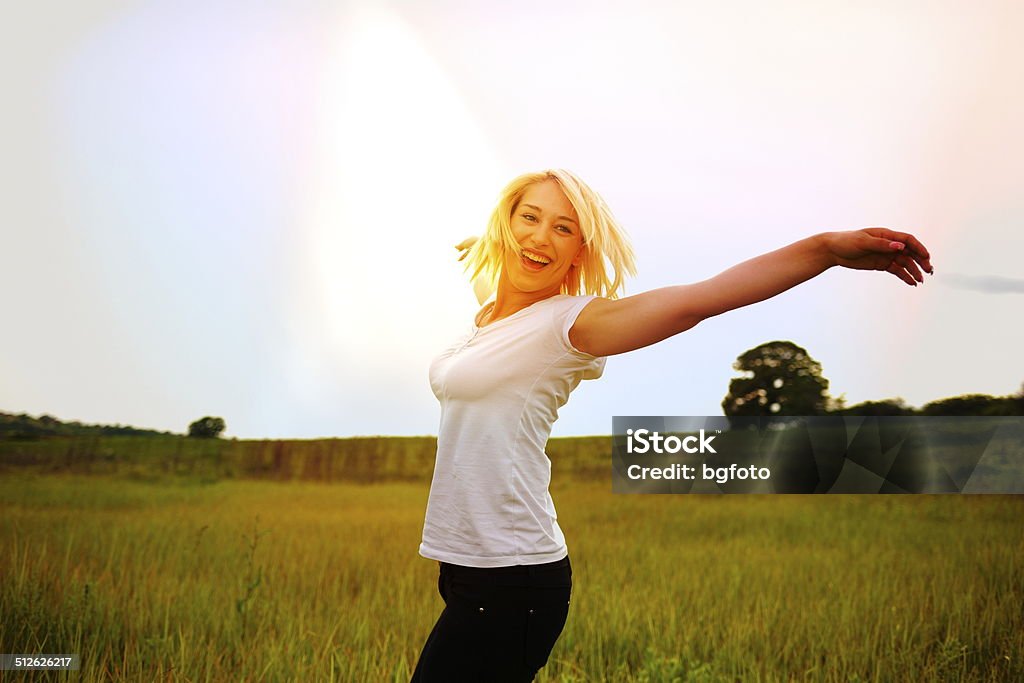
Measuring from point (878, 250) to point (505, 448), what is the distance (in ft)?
2.62

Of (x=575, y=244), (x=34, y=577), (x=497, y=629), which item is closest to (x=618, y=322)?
(x=575, y=244)

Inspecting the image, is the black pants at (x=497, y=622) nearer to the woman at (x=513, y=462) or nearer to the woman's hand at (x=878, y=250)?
the woman at (x=513, y=462)

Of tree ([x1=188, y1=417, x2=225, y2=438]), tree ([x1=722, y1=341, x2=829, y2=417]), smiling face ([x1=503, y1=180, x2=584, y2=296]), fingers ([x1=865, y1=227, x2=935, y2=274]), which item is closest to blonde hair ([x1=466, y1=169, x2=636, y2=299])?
smiling face ([x1=503, y1=180, x2=584, y2=296])

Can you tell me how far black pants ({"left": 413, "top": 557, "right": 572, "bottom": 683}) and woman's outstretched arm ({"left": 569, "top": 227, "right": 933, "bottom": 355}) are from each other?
501mm

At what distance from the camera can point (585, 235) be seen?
1982 mm

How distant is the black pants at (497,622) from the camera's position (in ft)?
5.82

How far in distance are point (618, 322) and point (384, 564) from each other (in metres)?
3.29

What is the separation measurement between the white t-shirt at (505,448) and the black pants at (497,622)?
0.03m

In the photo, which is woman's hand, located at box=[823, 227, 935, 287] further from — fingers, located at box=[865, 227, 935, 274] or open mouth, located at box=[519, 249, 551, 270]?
open mouth, located at box=[519, 249, 551, 270]

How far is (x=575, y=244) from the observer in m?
2.01

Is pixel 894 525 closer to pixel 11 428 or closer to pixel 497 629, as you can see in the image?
pixel 497 629

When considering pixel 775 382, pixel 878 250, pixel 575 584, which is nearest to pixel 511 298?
pixel 878 250

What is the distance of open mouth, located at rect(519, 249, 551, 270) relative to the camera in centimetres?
200

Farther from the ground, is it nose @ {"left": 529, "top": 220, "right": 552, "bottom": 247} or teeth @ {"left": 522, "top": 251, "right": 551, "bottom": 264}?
nose @ {"left": 529, "top": 220, "right": 552, "bottom": 247}
